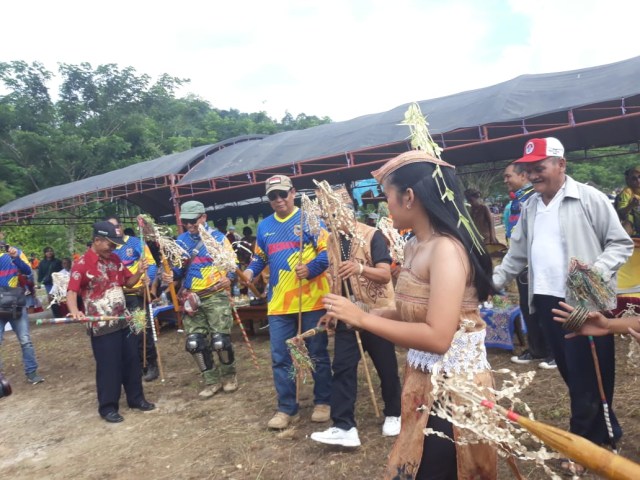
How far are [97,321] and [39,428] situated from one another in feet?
4.89

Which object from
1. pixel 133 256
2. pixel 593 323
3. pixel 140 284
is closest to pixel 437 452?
pixel 593 323

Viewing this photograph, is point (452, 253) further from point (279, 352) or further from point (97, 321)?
point (97, 321)

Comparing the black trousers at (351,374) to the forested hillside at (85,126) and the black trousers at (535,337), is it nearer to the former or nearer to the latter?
the black trousers at (535,337)

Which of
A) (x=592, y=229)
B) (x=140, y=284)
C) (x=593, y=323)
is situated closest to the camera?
(x=593, y=323)

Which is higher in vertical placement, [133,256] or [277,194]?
[277,194]

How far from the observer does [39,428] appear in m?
5.10

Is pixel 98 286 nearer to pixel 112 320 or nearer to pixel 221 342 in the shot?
pixel 112 320

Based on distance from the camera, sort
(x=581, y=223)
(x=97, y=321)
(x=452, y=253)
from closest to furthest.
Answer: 1. (x=452, y=253)
2. (x=581, y=223)
3. (x=97, y=321)

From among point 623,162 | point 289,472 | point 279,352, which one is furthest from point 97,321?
point 623,162

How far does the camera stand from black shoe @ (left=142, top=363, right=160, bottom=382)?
20.6ft

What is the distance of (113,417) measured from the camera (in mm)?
4922

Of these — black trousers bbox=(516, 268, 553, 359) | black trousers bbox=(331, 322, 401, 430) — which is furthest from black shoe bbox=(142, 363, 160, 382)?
black trousers bbox=(516, 268, 553, 359)

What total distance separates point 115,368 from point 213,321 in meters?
1.15

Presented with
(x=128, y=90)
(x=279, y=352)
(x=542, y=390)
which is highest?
(x=128, y=90)
